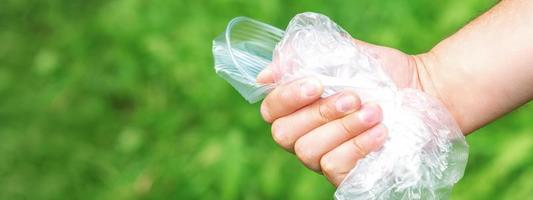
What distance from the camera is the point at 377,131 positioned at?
146 cm

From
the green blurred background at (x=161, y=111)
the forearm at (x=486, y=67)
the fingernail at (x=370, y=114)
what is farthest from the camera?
the green blurred background at (x=161, y=111)

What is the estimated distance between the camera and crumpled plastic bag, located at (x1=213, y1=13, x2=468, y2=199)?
1.47 metres

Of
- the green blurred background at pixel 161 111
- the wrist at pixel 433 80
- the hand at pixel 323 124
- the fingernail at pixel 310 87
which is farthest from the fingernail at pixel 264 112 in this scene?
the green blurred background at pixel 161 111

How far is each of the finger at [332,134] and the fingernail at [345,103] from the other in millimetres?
11

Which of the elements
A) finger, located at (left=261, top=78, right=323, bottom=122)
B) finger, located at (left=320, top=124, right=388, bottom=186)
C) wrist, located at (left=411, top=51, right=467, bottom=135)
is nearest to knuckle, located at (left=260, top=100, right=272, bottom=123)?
finger, located at (left=261, top=78, right=323, bottom=122)

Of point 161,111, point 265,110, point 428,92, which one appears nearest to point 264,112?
point 265,110

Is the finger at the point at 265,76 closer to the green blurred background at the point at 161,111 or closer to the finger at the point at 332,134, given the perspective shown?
the finger at the point at 332,134

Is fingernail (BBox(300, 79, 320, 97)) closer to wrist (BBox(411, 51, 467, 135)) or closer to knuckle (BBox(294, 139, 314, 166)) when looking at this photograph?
knuckle (BBox(294, 139, 314, 166))

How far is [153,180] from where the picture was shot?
9.73 feet

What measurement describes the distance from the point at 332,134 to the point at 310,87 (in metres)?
0.07

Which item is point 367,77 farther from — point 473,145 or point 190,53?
point 190,53

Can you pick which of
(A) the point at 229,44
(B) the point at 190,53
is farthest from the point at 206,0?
(A) the point at 229,44

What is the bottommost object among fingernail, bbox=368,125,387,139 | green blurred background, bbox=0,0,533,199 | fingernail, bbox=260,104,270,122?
green blurred background, bbox=0,0,533,199

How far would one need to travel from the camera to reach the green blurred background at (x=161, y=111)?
2.80m
